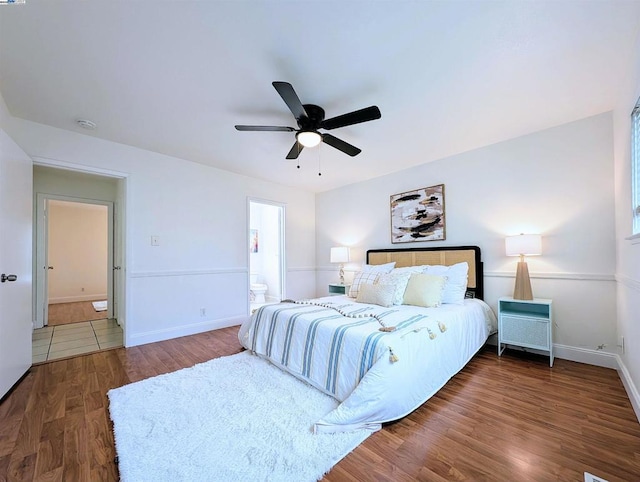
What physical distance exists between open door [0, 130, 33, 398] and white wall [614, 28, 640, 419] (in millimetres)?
4566

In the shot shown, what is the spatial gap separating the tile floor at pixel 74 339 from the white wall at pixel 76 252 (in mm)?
2810

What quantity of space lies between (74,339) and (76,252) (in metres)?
4.17

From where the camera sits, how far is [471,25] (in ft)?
5.33

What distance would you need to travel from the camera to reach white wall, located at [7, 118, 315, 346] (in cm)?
313

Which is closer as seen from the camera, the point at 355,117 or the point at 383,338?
the point at 383,338

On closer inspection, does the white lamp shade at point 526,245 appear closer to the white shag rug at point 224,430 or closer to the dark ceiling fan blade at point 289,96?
the white shag rug at point 224,430

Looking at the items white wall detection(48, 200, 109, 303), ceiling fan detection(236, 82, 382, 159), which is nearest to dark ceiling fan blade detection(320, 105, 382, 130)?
ceiling fan detection(236, 82, 382, 159)

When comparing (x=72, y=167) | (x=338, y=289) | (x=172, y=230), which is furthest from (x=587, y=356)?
(x=72, y=167)

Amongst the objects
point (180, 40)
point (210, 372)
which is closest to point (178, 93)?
point (180, 40)

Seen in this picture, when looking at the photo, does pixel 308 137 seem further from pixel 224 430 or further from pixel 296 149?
pixel 224 430

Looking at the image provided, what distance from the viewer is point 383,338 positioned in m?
1.88

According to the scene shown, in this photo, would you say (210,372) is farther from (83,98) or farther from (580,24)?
(580,24)

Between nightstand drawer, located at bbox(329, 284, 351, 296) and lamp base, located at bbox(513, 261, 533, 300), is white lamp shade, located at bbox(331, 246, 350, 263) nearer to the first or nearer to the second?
nightstand drawer, located at bbox(329, 284, 351, 296)

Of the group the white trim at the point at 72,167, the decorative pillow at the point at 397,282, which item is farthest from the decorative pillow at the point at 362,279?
the white trim at the point at 72,167
